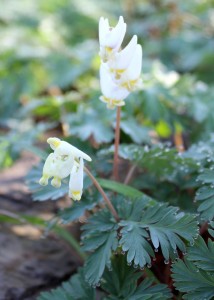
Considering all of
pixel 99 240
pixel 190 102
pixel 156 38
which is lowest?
pixel 99 240

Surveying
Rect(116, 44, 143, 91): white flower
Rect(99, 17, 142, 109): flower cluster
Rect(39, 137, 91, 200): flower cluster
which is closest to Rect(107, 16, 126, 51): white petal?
Rect(99, 17, 142, 109): flower cluster

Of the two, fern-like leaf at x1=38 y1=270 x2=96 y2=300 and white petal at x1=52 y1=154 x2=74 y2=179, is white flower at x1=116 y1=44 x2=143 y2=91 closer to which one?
white petal at x1=52 y1=154 x2=74 y2=179

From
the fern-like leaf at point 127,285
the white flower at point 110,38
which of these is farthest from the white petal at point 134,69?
the fern-like leaf at point 127,285

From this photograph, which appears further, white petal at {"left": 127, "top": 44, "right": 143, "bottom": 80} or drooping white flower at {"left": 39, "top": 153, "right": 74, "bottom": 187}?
white petal at {"left": 127, "top": 44, "right": 143, "bottom": 80}

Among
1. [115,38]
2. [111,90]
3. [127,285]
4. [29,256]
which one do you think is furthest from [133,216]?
[29,256]

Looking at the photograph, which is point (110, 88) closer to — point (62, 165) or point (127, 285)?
point (62, 165)

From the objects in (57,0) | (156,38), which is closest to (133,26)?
(156,38)

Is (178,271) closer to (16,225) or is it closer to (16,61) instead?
(16,225)

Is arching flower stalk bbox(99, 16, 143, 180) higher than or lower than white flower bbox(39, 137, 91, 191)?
higher
